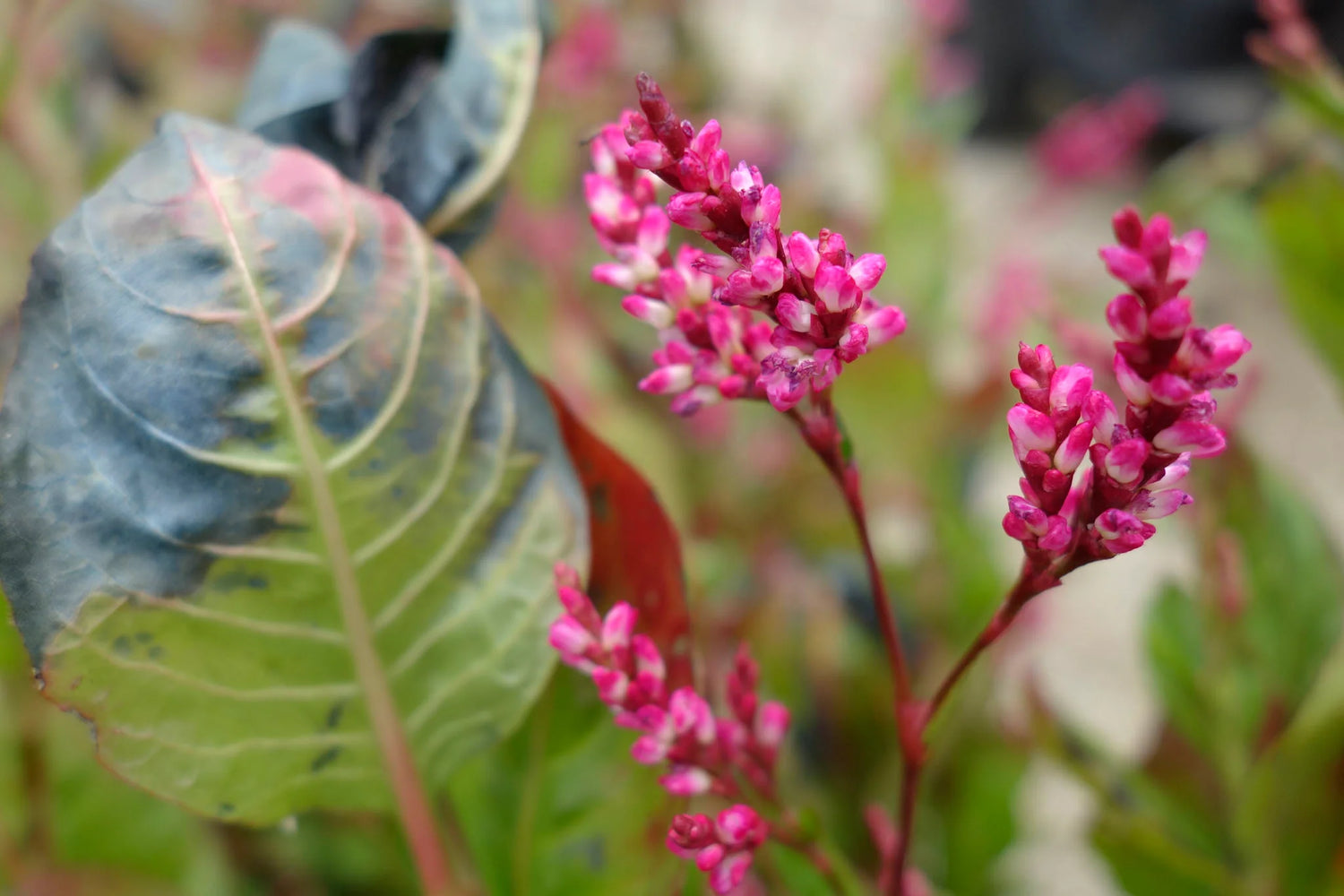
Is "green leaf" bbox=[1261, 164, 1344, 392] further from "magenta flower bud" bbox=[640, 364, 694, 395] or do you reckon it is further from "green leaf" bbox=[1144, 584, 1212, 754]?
"magenta flower bud" bbox=[640, 364, 694, 395]

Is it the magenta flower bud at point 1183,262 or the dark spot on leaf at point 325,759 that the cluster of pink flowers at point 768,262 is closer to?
the magenta flower bud at point 1183,262

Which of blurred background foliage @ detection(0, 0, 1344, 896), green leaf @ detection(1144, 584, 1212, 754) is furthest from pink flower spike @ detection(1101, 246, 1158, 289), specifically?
green leaf @ detection(1144, 584, 1212, 754)

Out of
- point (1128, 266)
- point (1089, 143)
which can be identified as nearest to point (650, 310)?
point (1128, 266)

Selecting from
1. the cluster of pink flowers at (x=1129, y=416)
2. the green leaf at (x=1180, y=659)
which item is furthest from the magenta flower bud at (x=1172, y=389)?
the green leaf at (x=1180, y=659)

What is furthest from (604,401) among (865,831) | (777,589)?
(865,831)

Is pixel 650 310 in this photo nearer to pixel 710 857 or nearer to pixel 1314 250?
pixel 710 857

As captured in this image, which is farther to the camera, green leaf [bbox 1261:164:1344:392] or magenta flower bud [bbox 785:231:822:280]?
green leaf [bbox 1261:164:1344:392]
